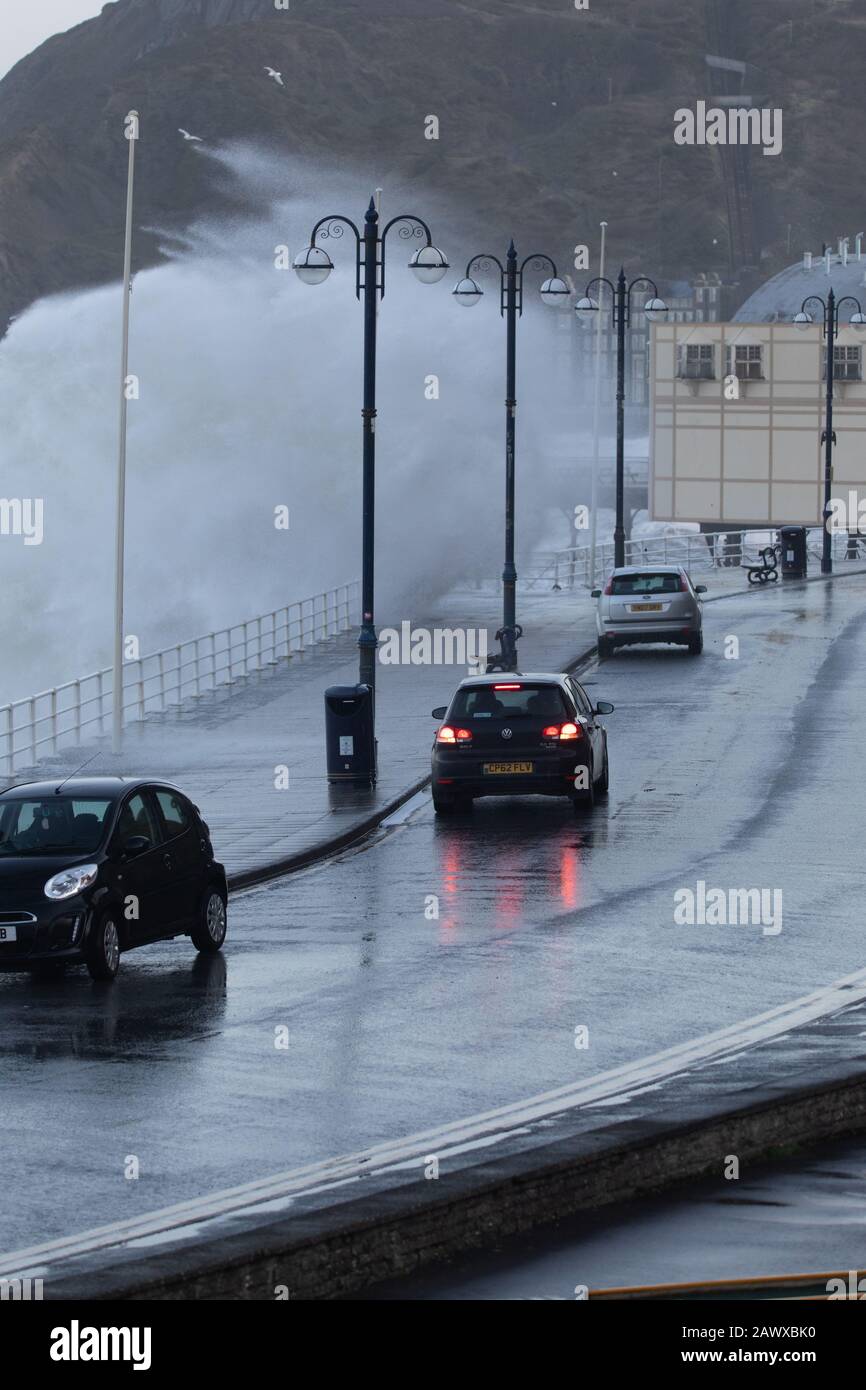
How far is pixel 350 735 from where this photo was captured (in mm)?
28266

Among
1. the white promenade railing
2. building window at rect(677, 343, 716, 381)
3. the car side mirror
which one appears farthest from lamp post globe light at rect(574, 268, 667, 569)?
building window at rect(677, 343, 716, 381)

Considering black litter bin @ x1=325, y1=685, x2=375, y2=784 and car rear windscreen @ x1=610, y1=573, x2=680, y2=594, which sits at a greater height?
car rear windscreen @ x1=610, y1=573, x2=680, y2=594

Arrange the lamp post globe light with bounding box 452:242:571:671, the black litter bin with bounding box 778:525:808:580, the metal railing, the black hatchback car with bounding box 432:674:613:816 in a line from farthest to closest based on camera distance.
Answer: the metal railing
the black litter bin with bounding box 778:525:808:580
the lamp post globe light with bounding box 452:242:571:671
the black hatchback car with bounding box 432:674:613:816

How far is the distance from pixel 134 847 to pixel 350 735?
11.3 meters

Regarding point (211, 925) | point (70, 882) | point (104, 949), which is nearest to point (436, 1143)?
point (104, 949)

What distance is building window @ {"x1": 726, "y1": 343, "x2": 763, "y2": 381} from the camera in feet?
329

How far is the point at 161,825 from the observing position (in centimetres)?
1775

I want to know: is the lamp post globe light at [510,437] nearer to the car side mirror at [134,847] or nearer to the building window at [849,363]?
the car side mirror at [134,847]

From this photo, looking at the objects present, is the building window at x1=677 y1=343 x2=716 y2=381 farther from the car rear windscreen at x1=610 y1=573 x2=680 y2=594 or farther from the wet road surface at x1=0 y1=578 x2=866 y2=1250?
the wet road surface at x1=0 y1=578 x2=866 y2=1250

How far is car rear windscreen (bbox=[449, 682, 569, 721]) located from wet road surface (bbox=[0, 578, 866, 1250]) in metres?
1.16

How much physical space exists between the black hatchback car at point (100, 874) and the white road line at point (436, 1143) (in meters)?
4.75

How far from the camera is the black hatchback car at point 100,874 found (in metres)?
16.3
